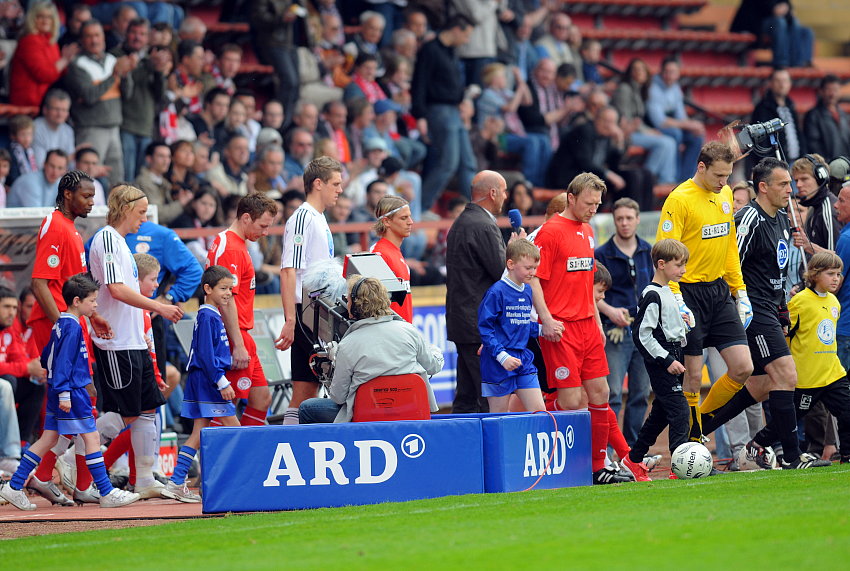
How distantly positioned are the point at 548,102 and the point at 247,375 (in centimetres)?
1181

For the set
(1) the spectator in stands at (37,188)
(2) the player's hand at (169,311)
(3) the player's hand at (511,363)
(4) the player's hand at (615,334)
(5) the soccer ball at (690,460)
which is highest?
(1) the spectator in stands at (37,188)

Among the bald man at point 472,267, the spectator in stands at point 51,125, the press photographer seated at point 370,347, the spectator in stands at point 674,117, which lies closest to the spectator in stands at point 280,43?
the spectator in stands at point 51,125

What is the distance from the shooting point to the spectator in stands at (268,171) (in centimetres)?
1634

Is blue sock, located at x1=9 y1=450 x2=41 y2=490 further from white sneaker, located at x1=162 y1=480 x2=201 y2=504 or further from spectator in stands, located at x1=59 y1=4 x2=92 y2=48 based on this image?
spectator in stands, located at x1=59 y1=4 x2=92 y2=48

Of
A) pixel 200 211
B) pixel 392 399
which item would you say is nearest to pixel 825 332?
pixel 392 399

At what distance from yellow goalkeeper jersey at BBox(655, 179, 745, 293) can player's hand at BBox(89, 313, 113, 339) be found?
13.8 ft

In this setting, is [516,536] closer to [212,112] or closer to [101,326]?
[101,326]

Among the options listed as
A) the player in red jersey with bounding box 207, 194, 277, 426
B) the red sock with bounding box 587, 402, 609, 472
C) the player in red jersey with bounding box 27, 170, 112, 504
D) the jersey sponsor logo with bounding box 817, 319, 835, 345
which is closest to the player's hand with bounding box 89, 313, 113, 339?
the player in red jersey with bounding box 27, 170, 112, 504

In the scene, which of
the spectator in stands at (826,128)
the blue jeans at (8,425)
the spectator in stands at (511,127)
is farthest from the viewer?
the spectator in stands at (826,128)

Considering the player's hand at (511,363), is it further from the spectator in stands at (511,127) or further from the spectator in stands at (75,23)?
the spectator in stands at (511,127)

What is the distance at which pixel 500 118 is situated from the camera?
20.2 meters

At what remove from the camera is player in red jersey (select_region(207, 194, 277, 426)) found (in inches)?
404

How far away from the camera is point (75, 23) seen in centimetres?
1636

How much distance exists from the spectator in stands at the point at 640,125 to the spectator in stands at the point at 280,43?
5.86 m
